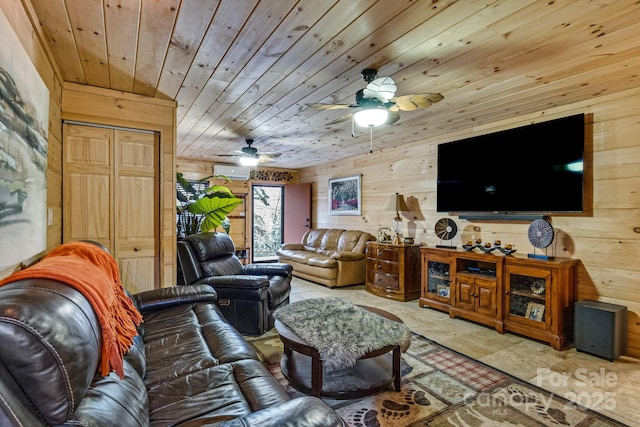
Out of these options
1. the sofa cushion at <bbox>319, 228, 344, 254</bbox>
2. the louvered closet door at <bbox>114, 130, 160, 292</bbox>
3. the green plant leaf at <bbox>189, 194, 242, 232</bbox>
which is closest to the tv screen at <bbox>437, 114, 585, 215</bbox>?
the sofa cushion at <bbox>319, 228, 344, 254</bbox>

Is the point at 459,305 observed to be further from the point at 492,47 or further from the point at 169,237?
the point at 169,237

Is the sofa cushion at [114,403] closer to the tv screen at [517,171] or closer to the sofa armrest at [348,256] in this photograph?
the tv screen at [517,171]

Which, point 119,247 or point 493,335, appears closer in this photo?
point 119,247

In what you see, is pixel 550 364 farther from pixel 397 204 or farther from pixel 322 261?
pixel 322 261

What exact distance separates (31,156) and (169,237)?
1.56 metres

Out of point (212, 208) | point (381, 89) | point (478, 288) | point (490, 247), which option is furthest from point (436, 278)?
point (212, 208)

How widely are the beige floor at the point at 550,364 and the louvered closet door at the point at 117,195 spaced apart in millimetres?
2785

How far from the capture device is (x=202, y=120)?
12.2ft

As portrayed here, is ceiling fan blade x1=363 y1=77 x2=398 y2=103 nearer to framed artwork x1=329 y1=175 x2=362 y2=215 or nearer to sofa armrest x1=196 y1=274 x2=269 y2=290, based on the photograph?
sofa armrest x1=196 y1=274 x2=269 y2=290

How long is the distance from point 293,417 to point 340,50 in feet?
6.54

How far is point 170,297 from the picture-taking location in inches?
99.0

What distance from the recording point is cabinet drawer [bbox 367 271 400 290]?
4.52m

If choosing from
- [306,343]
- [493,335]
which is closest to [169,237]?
[306,343]

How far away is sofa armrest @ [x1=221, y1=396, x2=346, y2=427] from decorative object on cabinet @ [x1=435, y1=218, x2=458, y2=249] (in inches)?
142
